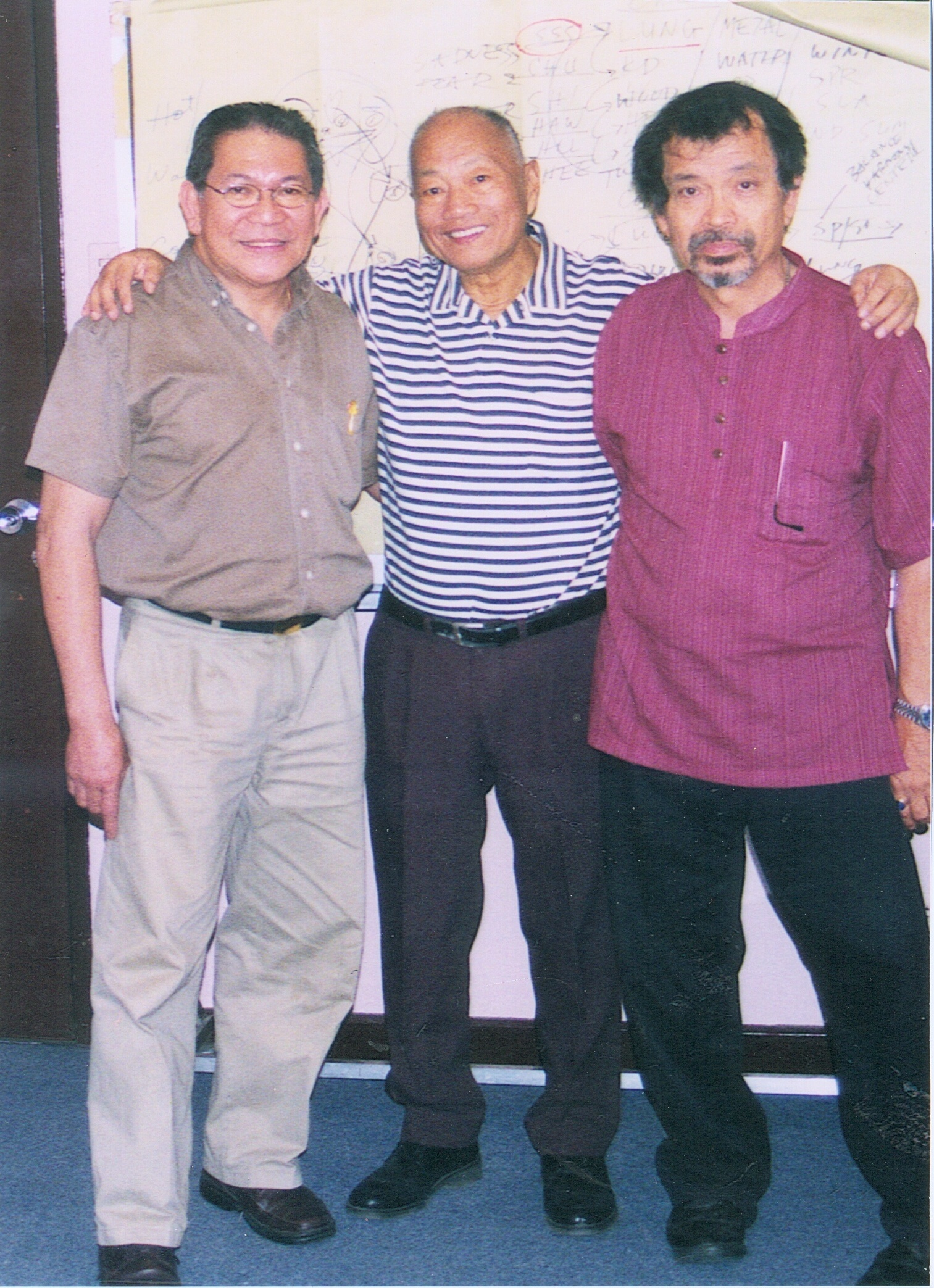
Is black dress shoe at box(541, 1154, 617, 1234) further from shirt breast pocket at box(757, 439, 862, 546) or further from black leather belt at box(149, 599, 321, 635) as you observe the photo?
shirt breast pocket at box(757, 439, 862, 546)

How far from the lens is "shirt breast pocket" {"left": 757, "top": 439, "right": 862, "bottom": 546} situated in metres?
1.70

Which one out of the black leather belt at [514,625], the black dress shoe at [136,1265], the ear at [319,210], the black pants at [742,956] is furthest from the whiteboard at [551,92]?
the black dress shoe at [136,1265]

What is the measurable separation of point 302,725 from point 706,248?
36.2 inches

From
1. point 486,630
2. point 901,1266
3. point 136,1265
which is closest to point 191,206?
point 486,630

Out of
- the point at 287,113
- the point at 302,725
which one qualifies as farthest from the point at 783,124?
the point at 302,725

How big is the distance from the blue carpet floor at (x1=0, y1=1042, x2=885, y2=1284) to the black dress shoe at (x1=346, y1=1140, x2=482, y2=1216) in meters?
0.02

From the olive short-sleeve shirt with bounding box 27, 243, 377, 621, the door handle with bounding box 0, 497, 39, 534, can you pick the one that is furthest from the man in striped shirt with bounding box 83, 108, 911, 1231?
the door handle with bounding box 0, 497, 39, 534

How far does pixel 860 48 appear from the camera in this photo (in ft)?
→ 7.14

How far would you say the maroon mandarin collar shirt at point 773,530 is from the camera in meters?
1.69

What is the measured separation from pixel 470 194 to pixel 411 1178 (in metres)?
1.59

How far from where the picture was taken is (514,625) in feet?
6.44

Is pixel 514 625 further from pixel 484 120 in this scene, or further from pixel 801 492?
pixel 484 120

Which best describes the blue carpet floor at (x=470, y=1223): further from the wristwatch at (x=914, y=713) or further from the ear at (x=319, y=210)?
the ear at (x=319, y=210)

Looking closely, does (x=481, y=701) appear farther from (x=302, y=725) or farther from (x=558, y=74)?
(x=558, y=74)
